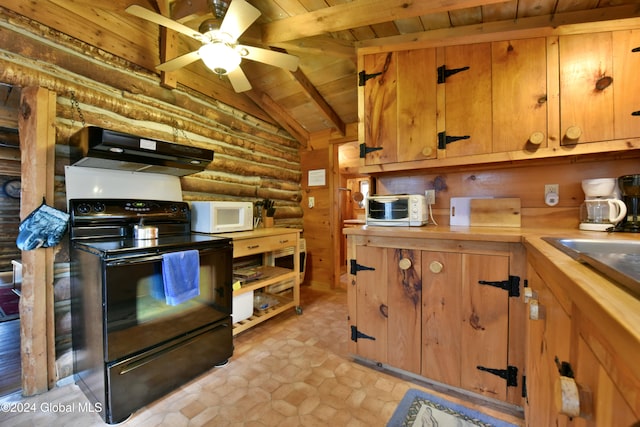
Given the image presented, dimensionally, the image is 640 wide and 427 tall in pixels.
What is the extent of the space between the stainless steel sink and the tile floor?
3.53 feet

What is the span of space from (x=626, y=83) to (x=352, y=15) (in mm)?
1765

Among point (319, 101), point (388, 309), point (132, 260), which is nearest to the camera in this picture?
point (132, 260)

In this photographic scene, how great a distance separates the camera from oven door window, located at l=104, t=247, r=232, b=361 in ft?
4.63

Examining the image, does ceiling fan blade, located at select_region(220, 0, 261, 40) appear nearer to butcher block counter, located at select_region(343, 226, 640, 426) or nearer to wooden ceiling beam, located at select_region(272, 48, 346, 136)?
wooden ceiling beam, located at select_region(272, 48, 346, 136)

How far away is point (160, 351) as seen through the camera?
1.61m

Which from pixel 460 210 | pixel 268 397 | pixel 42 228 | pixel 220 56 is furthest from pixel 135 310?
pixel 460 210

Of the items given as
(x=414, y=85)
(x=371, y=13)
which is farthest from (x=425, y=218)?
(x=371, y=13)

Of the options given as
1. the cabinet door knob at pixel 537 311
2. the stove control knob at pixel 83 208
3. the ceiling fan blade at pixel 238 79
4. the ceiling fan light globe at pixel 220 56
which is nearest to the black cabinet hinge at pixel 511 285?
the cabinet door knob at pixel 537 311

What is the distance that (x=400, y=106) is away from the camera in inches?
80.4

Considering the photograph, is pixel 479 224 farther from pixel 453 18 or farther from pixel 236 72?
pixel 236 72

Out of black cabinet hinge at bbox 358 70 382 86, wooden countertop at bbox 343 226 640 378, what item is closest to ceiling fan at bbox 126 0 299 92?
black cabinet hinge at bbox 358 70 382 86

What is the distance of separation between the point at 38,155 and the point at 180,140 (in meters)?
1.05

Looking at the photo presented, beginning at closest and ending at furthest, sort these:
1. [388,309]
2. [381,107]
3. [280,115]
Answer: [388,309]
[381,107]
[280,115]

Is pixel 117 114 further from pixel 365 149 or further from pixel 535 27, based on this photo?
pixel 535 27
